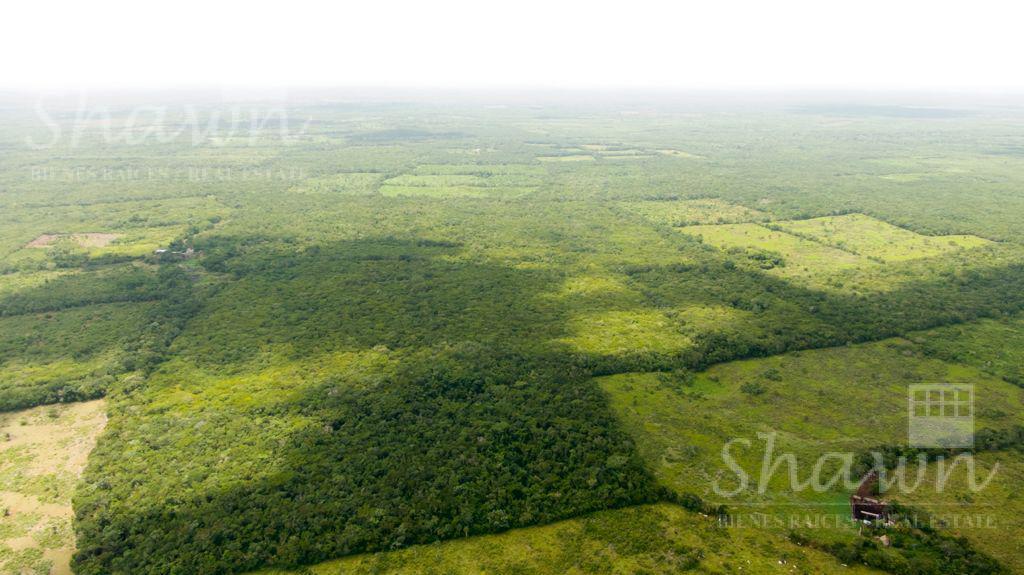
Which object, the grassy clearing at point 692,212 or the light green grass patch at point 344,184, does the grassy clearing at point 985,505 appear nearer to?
the grassy clearing at point 692,212

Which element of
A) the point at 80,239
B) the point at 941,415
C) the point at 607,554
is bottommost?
the point at 607,554

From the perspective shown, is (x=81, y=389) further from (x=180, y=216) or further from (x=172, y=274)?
(x=180, y=216)

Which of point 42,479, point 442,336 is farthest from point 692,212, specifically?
point 42,479

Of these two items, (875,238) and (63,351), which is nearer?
(63,351)

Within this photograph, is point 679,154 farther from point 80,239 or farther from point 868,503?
point 868,503

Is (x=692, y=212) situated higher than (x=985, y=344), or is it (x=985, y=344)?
(x=692, y=212)

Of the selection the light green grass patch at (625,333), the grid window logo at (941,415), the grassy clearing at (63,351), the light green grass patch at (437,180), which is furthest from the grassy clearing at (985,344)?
the light green grass patch at (437,180)
